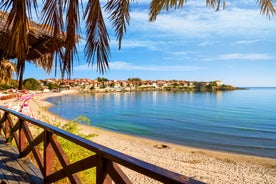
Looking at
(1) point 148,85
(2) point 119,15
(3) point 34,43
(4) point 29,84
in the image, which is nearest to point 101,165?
(2) point 119,15

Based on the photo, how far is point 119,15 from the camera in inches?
101

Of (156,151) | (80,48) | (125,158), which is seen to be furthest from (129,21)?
(156,151)

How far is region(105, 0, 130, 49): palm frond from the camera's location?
239cm

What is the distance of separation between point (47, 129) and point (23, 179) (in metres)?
0.85

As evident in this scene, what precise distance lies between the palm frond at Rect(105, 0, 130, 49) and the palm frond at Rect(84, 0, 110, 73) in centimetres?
47

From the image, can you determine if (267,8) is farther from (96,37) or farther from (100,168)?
(100,168)

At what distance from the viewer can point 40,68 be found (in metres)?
4.78

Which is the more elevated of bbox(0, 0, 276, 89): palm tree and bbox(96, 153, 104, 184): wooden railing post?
bbox(0, 0, 276, 89): palm tree

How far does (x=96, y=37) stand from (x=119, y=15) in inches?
27.9

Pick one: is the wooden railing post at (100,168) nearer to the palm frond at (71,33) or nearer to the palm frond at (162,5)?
the palm frond at (71,33)

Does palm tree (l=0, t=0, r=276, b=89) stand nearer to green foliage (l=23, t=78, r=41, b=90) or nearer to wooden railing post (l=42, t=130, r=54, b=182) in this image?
wooden railing post (l=42, t=130, r=54, b=182)

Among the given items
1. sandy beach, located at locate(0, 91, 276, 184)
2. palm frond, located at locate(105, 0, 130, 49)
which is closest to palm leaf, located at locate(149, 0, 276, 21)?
palm frond, located at locate(105, 0, 130, 49)

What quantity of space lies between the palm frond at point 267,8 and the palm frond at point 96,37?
15.7 feet

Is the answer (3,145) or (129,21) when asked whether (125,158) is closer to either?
(129,21)
